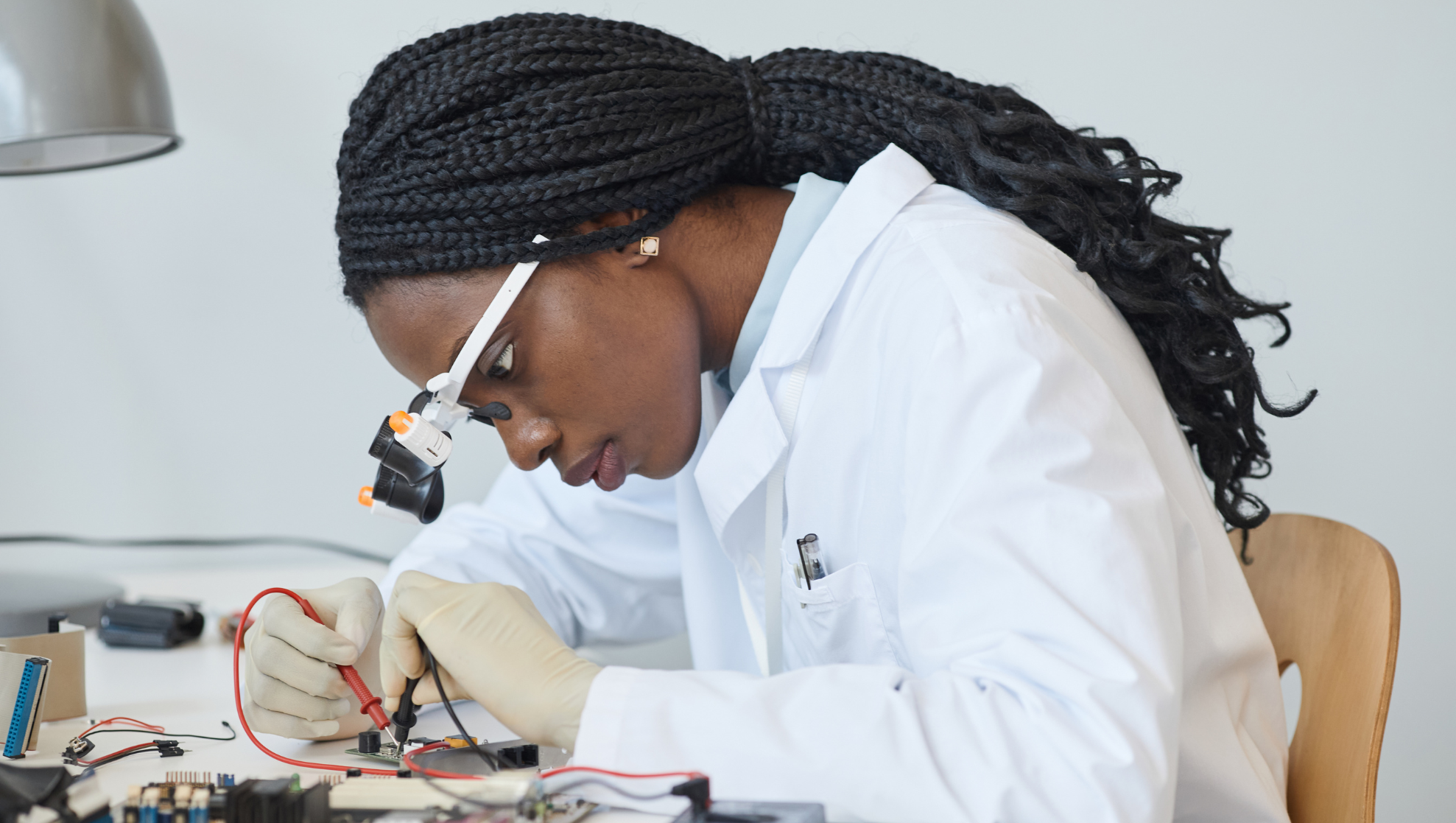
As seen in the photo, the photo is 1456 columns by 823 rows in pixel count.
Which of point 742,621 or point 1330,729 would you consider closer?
point 1330,729

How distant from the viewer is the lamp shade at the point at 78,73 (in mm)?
1162

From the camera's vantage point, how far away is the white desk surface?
0.84 m

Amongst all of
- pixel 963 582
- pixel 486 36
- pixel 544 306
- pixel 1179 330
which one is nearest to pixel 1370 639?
pixel 1179 330

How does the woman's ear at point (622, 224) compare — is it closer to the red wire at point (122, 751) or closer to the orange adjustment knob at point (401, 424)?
the orange adjustment knob at point (401, 424)

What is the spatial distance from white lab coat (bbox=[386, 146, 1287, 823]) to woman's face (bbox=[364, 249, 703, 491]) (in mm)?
86

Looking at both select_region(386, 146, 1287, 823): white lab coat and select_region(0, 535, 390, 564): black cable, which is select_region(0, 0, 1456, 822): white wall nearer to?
select_region(0, 535, 390, 564): black cable

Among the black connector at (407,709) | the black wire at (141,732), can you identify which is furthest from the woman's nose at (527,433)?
the black wire at (141,732)

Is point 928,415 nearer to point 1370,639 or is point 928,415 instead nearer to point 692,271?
point 692,271

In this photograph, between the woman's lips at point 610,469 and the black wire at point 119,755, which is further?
the woman's lips at point 610,469

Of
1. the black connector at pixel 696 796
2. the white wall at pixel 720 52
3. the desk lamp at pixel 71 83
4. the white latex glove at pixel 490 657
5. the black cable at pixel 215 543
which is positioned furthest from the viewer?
the black cable at pixel 215 543

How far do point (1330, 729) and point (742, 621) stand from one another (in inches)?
25.4

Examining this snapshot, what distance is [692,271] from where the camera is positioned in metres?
0.99

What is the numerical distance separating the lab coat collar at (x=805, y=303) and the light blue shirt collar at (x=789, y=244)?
22mm

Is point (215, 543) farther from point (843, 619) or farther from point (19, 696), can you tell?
point (843, 619)
